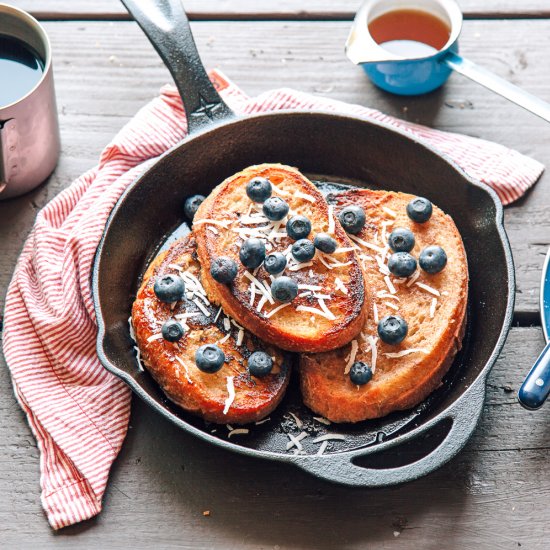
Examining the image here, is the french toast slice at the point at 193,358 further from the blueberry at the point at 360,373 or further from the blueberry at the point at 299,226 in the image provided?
the blueberry at the point at 299,226

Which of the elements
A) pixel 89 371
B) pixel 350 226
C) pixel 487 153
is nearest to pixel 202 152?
pixel 350 226

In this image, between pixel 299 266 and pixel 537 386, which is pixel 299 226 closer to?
pixel 299 266

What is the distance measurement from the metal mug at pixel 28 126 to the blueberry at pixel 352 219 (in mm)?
902

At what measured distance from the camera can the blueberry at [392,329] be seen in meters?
2.22

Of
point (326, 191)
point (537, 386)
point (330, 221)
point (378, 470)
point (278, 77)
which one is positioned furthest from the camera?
point (278, 77)

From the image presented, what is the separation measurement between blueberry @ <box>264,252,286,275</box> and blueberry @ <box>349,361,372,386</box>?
31 cm

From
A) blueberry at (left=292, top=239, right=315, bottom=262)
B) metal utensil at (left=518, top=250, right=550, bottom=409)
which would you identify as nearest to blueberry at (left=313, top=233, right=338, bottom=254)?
blueberry at (left=292, top=239, right=315, bottom=262)

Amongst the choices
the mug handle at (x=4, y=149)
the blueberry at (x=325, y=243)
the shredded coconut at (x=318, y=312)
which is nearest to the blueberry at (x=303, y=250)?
the blueberry at (x=325, y=243)

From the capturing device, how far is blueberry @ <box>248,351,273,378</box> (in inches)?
86.5

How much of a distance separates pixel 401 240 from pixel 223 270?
0.49 meters

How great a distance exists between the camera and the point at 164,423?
2383 millimetres

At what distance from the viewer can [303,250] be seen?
2.25 metres

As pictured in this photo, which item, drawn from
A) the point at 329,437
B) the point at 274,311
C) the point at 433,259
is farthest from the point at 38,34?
the point at 329,437

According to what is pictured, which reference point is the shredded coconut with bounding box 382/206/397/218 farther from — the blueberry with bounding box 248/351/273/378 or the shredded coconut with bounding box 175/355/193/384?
the shredded coconut with bounding box 175/355/193/384
